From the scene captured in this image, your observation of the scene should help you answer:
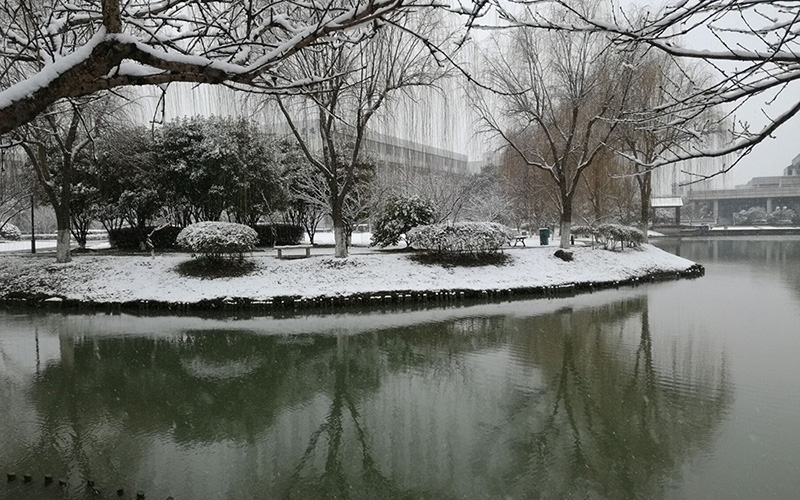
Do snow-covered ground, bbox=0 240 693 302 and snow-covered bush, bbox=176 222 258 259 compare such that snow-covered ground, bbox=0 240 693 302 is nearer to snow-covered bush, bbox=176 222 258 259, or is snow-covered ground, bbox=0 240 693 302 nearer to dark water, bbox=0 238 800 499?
snow-covered bush, bbox=176 222 258 259

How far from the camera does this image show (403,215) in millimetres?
16062

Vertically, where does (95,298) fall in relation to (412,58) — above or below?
below

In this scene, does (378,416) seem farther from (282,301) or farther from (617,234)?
(617,234)

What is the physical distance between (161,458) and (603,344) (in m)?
5.95

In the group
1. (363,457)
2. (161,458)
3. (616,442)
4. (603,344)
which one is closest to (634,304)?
(603,344)

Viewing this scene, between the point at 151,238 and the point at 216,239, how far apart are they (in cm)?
731

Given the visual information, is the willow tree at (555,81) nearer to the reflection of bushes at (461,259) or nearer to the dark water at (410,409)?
the reflection of bushes at (461,259)

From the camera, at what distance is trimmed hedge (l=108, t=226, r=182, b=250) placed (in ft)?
58.5

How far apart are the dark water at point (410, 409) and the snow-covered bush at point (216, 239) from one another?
135 inches

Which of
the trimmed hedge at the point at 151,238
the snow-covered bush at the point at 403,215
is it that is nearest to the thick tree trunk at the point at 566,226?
the snow-covered bush at the point at 403,215

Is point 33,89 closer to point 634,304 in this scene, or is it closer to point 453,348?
point 453,348

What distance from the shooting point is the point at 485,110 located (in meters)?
15.7

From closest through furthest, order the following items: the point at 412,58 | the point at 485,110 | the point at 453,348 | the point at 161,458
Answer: the point at 161,458 → the point at 453,348 → the point at 412,58 → the point at 485,110

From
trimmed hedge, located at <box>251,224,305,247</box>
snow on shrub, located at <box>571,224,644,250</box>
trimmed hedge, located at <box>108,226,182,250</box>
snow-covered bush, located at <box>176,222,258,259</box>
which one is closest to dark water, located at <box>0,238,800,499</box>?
snow-covered bush, located at <box>176,222,258,259</box>
